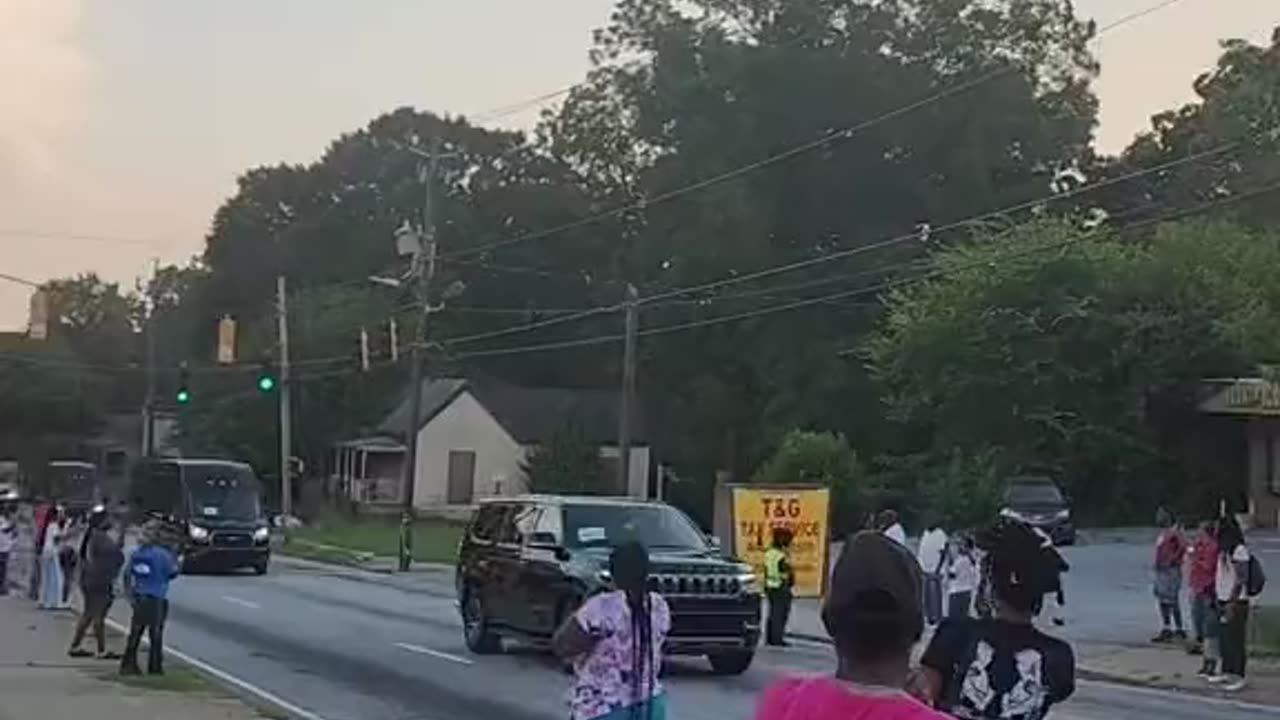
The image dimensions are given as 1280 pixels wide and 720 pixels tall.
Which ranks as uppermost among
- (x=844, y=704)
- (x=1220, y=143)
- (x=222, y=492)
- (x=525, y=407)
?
(x=1220, y=143)

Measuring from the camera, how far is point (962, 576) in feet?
87.7

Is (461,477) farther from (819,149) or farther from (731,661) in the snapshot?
(731,661)

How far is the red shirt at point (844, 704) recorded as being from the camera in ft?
15.3

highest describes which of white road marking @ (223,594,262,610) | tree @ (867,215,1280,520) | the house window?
tree @ (867,215,1280,520)

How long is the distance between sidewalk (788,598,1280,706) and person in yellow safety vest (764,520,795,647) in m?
1.46

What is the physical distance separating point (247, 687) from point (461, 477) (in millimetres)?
66759

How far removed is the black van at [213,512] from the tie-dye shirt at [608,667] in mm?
36314

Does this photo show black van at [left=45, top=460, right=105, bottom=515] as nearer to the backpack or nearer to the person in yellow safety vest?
the person in yellow safety vest

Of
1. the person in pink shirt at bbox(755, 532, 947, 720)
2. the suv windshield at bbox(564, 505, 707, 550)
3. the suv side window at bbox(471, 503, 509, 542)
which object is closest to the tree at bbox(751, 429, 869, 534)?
the suv side window at bbox(471, 503, 509, 542)

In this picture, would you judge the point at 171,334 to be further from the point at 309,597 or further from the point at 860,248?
the point at 309,597

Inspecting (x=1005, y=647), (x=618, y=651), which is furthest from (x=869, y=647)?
(x=618, y=651)

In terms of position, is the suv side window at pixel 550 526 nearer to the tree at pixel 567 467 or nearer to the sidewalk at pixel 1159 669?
the sidewalk at pixel 1159 669

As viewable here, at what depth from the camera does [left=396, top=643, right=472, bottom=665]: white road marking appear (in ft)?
80.3

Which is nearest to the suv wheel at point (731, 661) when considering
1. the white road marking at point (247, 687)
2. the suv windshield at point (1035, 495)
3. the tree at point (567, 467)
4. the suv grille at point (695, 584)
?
the suv grille at point (695, 584)
